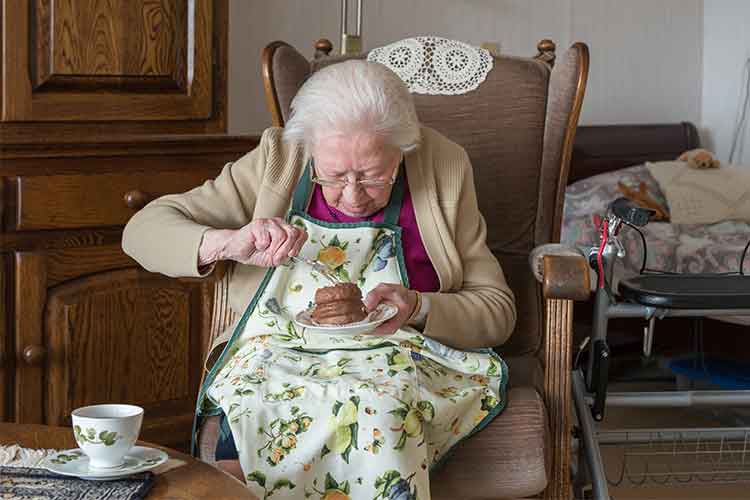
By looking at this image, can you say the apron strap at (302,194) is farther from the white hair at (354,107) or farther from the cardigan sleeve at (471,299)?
the cardigan sleeve at (471,299)

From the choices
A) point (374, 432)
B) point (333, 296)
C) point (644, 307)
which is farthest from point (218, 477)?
point (644, 307)

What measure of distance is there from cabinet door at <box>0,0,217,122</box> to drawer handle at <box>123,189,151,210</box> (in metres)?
0.19

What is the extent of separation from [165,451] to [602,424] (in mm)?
2395

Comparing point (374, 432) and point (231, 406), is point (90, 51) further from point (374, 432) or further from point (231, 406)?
point (374, 432)

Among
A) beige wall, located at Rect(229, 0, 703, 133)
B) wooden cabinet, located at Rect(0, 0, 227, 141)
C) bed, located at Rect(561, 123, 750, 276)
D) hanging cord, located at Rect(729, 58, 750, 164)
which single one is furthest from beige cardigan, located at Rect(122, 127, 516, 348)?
hanging cord, located at Rect(729, 58, 750, 164)

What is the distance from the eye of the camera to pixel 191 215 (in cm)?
196

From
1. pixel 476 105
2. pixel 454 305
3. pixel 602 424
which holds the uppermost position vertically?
pixel 476 105

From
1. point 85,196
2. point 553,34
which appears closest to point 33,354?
point 85,196

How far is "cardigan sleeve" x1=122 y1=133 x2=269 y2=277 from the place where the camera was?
188cm

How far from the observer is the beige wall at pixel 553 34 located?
3.61m

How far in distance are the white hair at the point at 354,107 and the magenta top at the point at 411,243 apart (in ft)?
0.39

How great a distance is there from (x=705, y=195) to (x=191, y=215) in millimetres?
2913

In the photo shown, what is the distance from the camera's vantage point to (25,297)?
229 centimetres

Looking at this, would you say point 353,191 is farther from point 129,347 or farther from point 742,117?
point 742,117
